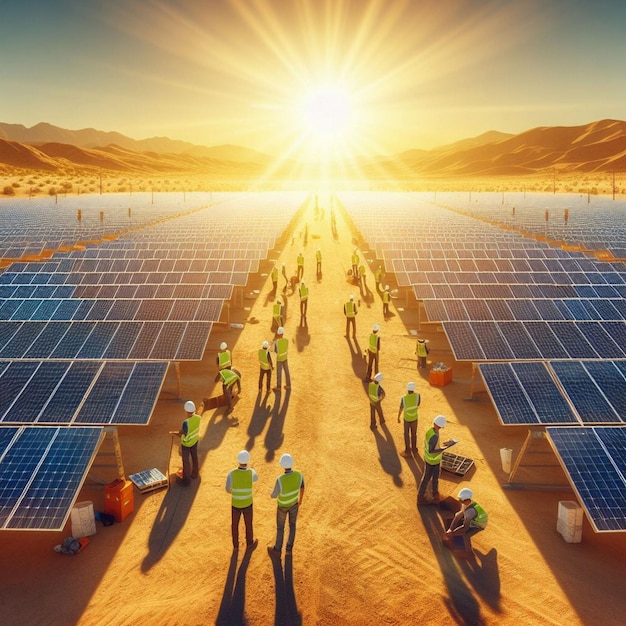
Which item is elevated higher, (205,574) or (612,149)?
(612,149)

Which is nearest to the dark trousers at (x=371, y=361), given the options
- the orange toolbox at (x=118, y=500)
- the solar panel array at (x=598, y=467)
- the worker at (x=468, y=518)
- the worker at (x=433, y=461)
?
the worker at (x=433, y=461)

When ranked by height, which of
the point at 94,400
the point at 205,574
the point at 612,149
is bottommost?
the point at 205,574

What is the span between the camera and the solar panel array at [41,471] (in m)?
7.91

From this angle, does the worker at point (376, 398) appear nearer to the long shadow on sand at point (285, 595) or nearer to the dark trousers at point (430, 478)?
the dark trousers at point (430, 478)

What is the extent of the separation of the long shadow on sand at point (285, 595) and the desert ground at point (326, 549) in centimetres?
2

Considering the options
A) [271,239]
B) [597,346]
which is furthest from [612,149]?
[597,346]

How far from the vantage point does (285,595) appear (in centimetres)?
759

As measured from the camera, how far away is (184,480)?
10297 millimetres

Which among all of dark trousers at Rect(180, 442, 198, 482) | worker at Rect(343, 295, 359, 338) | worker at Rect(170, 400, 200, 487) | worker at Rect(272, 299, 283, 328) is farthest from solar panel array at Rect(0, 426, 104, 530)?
worker at Rect(343, 295, 359, 338)

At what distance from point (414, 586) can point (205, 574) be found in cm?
341

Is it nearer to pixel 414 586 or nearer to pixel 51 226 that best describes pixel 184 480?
pixel 414 586

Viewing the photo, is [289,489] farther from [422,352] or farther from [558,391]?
[422,352]

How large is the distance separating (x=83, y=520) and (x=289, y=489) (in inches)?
152

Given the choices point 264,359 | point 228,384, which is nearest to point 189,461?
point 228,384
